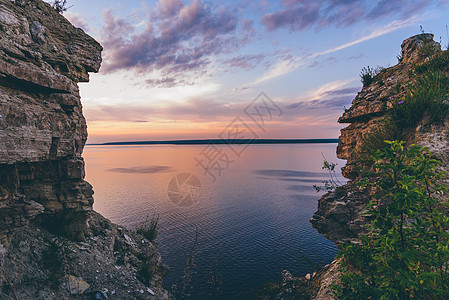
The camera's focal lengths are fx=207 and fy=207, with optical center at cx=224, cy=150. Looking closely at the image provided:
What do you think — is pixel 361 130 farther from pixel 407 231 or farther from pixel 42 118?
pixel 42 118

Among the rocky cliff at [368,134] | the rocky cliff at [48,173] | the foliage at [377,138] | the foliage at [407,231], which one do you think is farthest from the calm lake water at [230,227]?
the rocky cliff at [48,173]

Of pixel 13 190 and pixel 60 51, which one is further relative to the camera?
pixel 60 51

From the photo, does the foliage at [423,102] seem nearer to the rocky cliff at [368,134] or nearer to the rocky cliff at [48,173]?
the rocky cliff at [368,134]

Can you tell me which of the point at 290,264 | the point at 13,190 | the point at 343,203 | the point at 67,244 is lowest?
the point at 290,264

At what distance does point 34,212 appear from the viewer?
10203 mm

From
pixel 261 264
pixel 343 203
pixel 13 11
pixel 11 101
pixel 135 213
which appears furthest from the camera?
pixel 135 213

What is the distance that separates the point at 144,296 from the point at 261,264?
1874 centimetres

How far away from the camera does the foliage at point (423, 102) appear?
8.96m

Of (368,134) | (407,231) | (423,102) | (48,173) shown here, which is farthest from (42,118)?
(423,102)

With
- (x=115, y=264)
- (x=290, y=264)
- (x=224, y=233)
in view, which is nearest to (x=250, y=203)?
(x=224, y=233)

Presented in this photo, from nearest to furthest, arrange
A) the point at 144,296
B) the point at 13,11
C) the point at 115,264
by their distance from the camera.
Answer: the point at 13,11 → the point at 144,296 → the point at 115,264

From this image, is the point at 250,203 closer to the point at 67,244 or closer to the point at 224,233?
the point at 224,233

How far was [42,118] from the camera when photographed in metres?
10.5

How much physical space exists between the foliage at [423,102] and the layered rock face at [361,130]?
535mm
